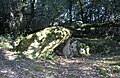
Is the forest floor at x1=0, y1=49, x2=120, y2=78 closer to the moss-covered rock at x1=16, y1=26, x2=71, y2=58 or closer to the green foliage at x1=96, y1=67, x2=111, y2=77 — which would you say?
the green foliage at x1=96, y1=67, x2=111, y2=77

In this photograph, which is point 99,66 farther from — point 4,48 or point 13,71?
point 4,48

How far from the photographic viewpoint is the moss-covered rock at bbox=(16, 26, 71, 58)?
37.7ft

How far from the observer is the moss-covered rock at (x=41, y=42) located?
11.5m

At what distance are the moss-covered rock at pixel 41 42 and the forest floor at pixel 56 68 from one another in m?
0.68

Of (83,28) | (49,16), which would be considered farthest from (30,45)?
(49,16)

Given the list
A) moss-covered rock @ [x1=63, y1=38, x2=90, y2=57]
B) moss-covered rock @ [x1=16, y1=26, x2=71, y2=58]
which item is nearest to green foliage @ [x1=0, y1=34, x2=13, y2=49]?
moss-covered rock @ [x1=16, y1=26, x2=71, y2=58]

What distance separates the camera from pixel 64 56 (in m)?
12.4

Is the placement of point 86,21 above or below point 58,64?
above

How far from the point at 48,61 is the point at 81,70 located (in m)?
1.65

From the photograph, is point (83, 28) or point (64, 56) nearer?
point (64, 56)

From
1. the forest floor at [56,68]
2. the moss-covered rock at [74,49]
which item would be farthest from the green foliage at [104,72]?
the moss-covered rock at [74,49]

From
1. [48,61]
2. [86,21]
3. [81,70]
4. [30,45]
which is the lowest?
[81,70]

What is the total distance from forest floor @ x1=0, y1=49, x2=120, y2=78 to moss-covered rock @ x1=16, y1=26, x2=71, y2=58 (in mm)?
676

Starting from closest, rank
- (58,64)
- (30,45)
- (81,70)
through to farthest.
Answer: (81,70)
(58,64)
(30,45)
